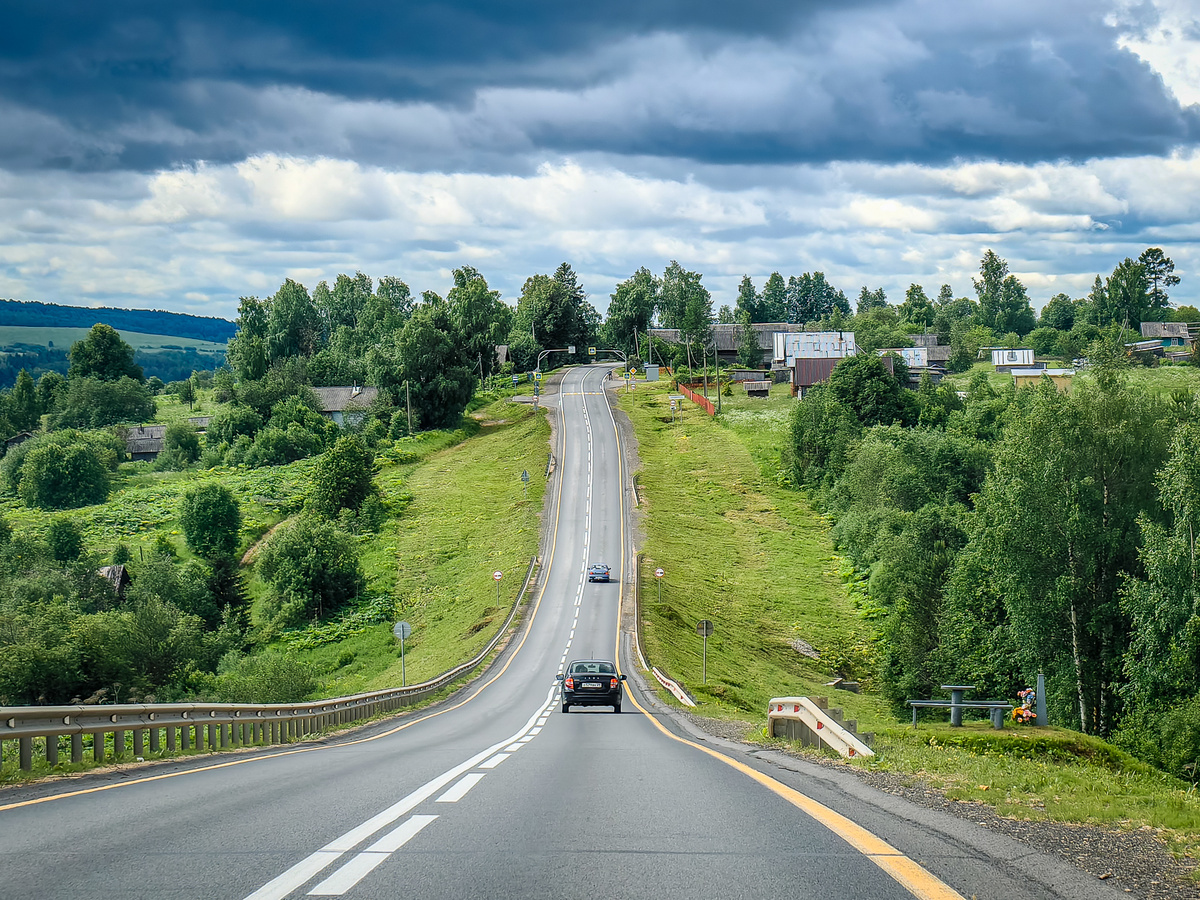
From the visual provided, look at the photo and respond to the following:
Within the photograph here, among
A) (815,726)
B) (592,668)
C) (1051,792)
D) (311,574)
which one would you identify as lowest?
(311,574)

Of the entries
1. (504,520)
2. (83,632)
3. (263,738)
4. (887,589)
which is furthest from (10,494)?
(263,738)

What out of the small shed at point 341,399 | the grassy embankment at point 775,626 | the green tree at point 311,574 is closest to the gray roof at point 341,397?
the small shed at point 341,399

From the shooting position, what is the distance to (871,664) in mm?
52312

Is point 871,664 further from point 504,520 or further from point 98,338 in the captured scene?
point 98,338

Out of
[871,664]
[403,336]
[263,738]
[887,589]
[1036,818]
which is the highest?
[403,336]

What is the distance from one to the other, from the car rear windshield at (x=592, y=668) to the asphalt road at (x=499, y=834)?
14340 mm

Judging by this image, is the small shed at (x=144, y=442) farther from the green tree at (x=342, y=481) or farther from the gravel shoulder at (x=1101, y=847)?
the gravel shoulder at (x=1101, y=847)

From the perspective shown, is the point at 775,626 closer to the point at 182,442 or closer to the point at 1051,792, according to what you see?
the point at 1051,792

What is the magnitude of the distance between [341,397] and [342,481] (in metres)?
57.5

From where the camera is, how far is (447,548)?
72.4m

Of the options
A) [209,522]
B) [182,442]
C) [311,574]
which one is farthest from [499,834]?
[182,442]

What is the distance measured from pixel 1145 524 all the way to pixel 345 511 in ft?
199

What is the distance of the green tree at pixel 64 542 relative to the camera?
80.4 meters

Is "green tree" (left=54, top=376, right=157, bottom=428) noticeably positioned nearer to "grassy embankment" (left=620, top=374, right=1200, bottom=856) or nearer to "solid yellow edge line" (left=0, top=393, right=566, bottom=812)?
"grassy embankment" (left=620, top=374, right=1200, bottom=856)
